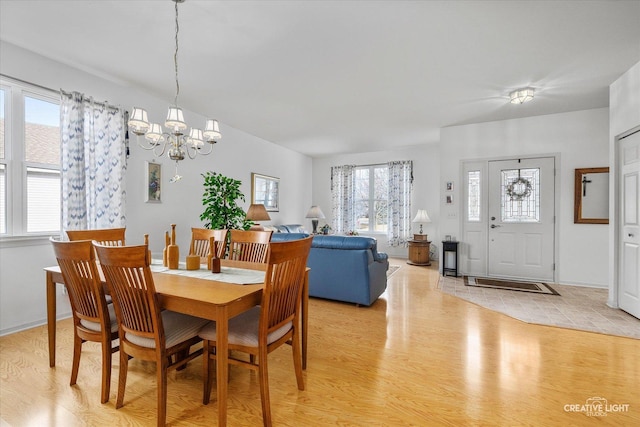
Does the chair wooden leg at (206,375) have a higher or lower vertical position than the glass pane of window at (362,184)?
lower

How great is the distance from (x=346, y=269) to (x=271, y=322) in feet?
6.65

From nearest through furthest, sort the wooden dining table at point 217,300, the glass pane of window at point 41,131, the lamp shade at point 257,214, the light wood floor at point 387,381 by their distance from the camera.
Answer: the wooden dining table at point 217,300 < the light wood floor at point 387,381 < the glass pane of window at point 41,131 < the lamp shade at point 257,214

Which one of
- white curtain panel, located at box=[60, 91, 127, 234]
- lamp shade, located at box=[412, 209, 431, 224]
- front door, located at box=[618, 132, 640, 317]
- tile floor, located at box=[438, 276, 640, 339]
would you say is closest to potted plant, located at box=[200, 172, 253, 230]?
white curtain panel, located at box=[60, 91, 127, 234]

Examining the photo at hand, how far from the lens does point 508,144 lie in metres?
4.98

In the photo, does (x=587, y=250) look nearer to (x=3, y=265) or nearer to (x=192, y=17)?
(x=192, y=17)

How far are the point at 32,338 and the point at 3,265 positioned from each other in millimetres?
732

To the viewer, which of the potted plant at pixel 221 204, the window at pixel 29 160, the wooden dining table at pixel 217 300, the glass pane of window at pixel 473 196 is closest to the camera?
the wooden dining table at pixel 217 300

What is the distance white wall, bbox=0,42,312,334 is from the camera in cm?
281

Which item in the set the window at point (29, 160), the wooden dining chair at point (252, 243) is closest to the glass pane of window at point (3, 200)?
the window at point (29, 160)

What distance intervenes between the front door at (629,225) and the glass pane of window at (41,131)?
6180mm

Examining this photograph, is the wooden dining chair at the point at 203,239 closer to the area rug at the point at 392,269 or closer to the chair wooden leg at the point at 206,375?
the chair wooden leg at the point at 206,375

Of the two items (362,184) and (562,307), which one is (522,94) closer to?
(562,307)

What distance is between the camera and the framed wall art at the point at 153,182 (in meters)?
3.91

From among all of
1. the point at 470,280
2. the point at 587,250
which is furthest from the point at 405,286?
the point at 587,250
